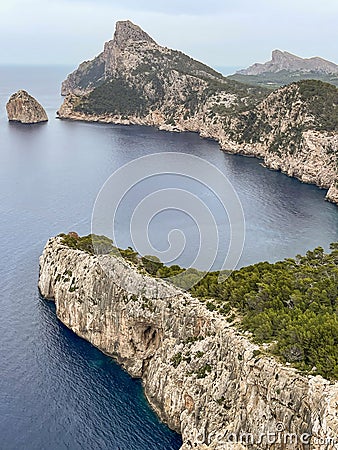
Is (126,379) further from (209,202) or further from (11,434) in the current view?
(209,202)

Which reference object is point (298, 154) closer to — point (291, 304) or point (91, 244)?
point (91, 244)

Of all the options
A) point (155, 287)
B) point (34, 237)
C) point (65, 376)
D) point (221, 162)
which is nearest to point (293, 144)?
point (221, 162)

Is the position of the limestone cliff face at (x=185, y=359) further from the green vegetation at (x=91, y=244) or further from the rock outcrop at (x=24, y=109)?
the rock outcrop at (x=24, y=109)

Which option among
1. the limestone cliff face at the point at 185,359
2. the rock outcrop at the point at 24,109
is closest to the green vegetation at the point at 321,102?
the limestone cliff face at the point at 185,359

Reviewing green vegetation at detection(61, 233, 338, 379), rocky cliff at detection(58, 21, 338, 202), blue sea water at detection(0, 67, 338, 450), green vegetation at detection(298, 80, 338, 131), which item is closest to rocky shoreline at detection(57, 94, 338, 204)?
rocky cliff at detection(58, 21, 338, 202)

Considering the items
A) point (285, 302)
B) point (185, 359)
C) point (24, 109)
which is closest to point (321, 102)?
point (285, 302)

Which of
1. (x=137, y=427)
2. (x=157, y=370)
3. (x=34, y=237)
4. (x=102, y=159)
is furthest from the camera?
(x=102, y=159)
